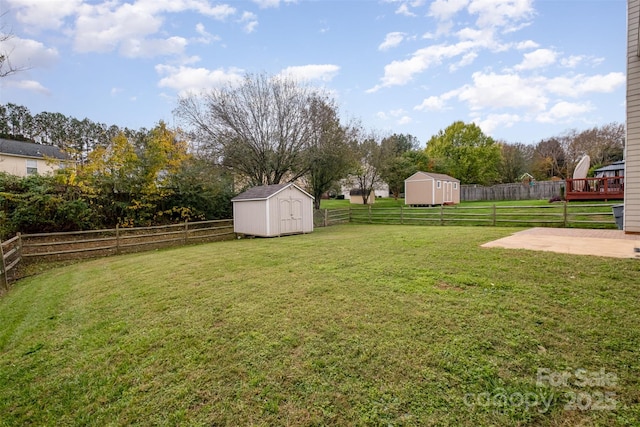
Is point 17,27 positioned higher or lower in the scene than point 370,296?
higher

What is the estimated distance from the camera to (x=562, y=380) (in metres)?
2.12

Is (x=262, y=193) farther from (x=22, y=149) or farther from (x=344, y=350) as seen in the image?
(x=22, y=149)

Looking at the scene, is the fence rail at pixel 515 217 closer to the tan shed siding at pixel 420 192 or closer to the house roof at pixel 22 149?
the tan shed siding at pixel 420 192

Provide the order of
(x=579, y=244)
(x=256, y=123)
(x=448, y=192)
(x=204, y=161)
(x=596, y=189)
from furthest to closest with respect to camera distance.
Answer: (x=448, y=192) < (x=256, y=123) < (x=204, y=161) < (x=596, y=189) < (x=579, y=244)

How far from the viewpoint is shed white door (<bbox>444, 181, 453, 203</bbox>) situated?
76.5 ft

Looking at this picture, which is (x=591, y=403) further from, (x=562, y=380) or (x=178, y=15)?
(x=178, y=15)

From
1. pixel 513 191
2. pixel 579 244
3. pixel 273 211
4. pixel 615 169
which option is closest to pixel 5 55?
pixel 273 211

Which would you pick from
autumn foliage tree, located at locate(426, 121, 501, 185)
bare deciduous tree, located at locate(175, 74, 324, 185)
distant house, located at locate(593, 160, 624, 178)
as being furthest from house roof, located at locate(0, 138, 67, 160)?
autumn foliage tree, located at locate(426, 121, 501, 185)

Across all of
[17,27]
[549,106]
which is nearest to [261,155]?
[17,27]

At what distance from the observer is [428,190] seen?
2230 cm

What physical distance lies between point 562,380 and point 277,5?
42.6ft

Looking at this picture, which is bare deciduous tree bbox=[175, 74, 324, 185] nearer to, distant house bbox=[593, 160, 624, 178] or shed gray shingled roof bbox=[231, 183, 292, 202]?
shed gray shingled roof bbox=[231, 183, 292, 202]

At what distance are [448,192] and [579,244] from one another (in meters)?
18.4

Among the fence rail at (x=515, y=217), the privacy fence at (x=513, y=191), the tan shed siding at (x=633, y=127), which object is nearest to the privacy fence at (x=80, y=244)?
the fence rail at (x=515, y=217)
